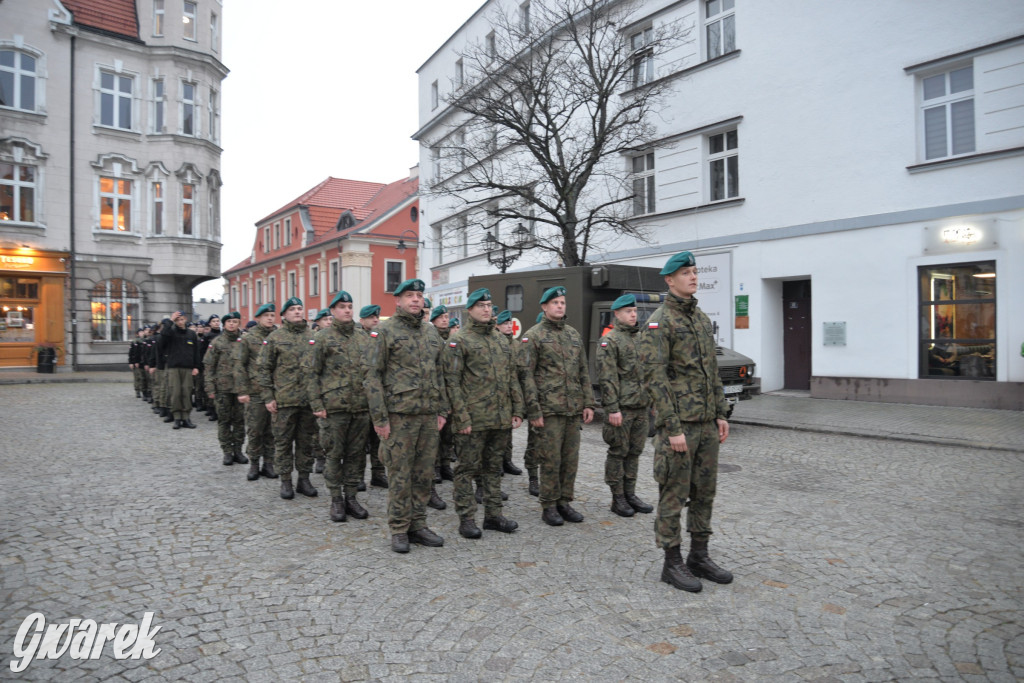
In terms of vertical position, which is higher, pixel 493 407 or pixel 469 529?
pixel 493 407

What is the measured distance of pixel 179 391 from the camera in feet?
38.4

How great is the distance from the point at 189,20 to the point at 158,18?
118 centimetres

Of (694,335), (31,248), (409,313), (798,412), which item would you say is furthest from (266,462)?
(31,248)

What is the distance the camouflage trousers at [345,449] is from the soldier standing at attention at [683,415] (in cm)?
295

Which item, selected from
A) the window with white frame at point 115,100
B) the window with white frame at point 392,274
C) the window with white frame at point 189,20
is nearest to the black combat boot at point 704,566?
the window with white frame at point 115,100

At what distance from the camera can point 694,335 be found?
14.0 feet

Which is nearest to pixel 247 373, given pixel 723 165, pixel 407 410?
pixel 407 410

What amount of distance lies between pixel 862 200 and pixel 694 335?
11.8m

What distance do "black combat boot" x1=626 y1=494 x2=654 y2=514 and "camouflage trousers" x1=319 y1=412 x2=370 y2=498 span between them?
2.51m

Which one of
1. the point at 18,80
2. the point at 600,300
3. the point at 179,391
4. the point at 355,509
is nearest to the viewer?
the point at 355,509

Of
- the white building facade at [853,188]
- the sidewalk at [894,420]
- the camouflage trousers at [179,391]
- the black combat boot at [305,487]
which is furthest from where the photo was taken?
the white building facade at [853,188]

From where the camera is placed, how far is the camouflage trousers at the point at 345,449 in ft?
19.5

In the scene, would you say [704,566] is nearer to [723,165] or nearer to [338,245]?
[723,165]

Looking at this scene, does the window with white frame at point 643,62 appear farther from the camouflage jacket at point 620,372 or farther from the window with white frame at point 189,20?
the window with white frame at point 189,20
